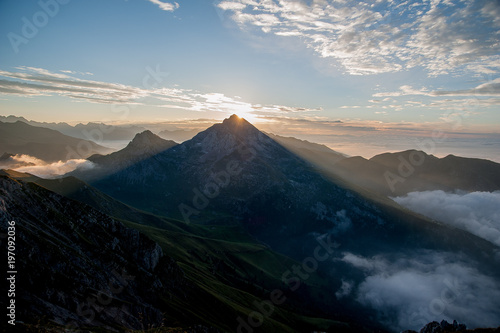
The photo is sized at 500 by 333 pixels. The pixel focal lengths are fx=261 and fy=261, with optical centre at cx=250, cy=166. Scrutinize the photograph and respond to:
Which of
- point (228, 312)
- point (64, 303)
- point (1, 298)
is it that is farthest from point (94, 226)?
point (228, 312)

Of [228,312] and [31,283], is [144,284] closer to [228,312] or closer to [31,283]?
[31,283]

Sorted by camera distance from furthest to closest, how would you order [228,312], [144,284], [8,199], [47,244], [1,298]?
[228,312] < [144,284] < [8,199] < [47,244] < [1,298]

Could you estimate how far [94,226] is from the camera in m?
93.9

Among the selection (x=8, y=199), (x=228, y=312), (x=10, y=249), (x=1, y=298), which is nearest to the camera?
(x=1, y=298)

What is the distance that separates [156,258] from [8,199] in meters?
56.7

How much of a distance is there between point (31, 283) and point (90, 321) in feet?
47.4

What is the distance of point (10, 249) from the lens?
51.8 meters

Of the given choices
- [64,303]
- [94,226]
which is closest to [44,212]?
[94,226]

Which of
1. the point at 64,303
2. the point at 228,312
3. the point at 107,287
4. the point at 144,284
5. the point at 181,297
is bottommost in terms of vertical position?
the point at 228,312

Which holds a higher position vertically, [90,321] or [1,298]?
[1,298]

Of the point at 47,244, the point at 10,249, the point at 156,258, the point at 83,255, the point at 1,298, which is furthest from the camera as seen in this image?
the point at 156,258

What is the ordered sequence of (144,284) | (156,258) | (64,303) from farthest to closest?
(156,258) → (144,284) → (64,303)

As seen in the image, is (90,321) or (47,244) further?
(47,244)

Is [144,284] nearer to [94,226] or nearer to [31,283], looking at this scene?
[94,226]
